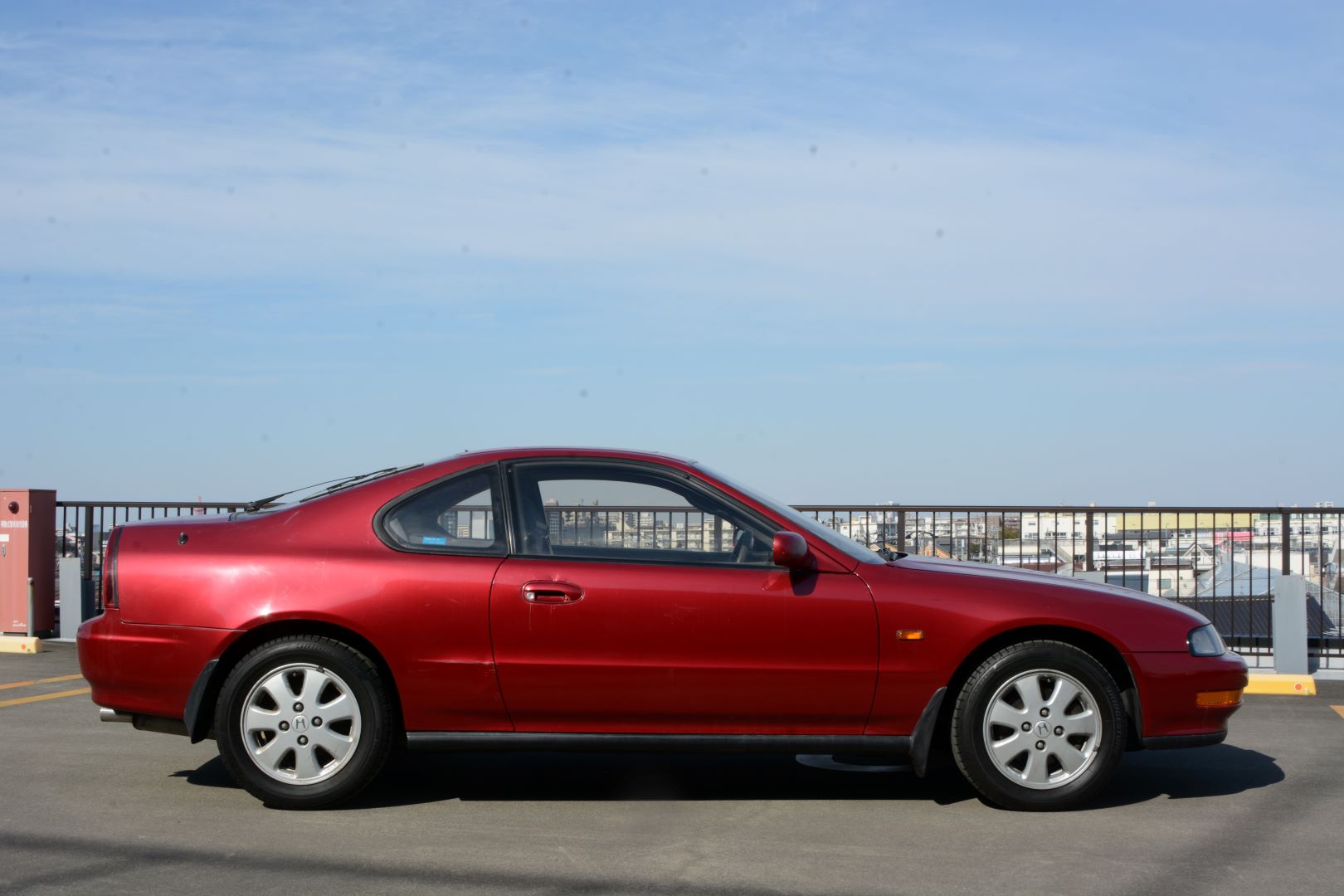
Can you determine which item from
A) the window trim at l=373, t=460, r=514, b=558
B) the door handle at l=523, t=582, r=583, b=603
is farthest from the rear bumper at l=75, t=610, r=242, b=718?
the door handle at l=523, t=582, r=583, b=603

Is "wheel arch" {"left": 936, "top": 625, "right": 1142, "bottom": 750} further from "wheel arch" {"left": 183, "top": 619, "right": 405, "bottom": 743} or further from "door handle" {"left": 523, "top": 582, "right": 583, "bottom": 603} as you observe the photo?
"wheel arch" {"left": 183, "top": 619, "right": 405, "bottom": 743}

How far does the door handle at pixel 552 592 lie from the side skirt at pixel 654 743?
567 mm

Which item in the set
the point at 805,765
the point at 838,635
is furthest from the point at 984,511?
the point at 838,635

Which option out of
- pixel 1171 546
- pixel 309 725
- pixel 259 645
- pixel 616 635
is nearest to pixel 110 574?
pixel 259 645

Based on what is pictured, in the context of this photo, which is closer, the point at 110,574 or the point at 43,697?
the point at 110,574

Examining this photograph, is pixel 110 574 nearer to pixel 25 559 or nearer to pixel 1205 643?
pixel 1205 643

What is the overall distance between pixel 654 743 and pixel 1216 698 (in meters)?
2.45

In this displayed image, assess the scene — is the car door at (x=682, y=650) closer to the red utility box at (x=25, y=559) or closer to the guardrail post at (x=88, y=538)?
the red utility box at (x=25, y=559)

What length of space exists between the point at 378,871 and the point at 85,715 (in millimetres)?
4383

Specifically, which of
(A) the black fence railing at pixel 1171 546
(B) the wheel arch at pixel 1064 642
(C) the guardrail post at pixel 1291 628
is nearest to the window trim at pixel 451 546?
(B) the wheel arch at pixel 1064 642

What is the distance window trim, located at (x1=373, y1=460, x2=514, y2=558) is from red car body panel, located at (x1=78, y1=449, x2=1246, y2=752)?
0.15 feet

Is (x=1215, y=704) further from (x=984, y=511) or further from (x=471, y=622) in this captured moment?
(x=984, y=511)

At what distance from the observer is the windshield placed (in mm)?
5887

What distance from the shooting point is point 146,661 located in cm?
572
